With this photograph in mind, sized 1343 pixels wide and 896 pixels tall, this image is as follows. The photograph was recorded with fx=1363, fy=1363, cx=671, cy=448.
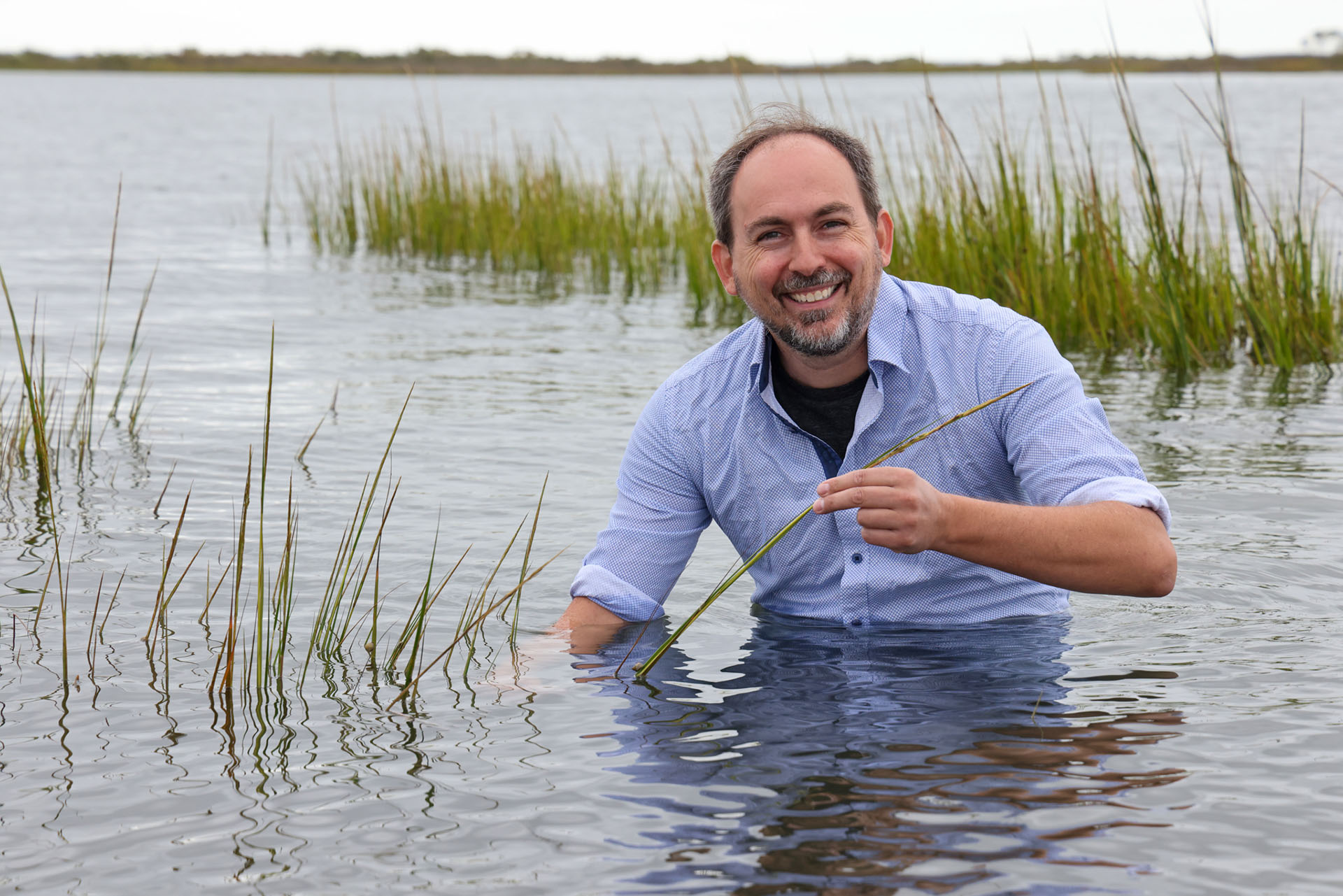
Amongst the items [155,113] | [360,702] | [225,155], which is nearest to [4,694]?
[360,702]

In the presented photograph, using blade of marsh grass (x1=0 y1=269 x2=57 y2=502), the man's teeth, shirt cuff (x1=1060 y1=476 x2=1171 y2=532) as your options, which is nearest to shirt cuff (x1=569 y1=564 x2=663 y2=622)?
the man's teeth

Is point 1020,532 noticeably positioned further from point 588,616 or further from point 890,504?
point 588,616

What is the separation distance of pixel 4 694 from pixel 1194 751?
3206 mm

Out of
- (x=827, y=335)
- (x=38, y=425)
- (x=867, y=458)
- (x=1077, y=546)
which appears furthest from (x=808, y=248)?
(x=38, y=425)

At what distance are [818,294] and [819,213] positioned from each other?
0.75 ft

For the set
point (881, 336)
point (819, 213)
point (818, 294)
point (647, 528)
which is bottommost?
point (647, 528)

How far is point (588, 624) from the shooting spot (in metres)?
4.09

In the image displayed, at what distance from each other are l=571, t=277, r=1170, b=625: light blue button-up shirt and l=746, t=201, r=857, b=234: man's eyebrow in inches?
11.1

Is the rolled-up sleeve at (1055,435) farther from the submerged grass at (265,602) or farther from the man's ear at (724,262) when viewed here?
the submerged grass at (265,602)

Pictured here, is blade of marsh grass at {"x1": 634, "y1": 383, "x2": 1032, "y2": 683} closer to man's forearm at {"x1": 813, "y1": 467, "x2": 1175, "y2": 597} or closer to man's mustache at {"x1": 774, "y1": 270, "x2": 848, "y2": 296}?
man's forearm at {"x1": 813, "y1": 467, "x2": 1175, "y2": 597}

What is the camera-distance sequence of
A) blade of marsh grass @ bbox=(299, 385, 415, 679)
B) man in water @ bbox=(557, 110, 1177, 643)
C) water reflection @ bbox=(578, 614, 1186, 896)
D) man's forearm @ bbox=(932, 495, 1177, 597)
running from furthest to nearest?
1. blade of marsh grass @ bbox=(299, 385, 415, 679)
2. man in water @ bbox=(557, 110, 1177, 643)
3. man's forearm @ bbox=(932, 495, 1177, 597)
4. water reflection @ bbox=(578, 614, 1186, 896)

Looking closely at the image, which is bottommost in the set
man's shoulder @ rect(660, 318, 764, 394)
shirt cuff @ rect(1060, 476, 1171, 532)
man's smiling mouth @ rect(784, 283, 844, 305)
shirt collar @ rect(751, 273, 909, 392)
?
shirt cuff @ rect(1060, 476, 1171, 532)

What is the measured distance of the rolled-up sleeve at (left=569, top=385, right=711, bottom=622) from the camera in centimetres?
404

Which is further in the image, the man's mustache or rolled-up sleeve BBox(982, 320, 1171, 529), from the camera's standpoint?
the man's mustache
